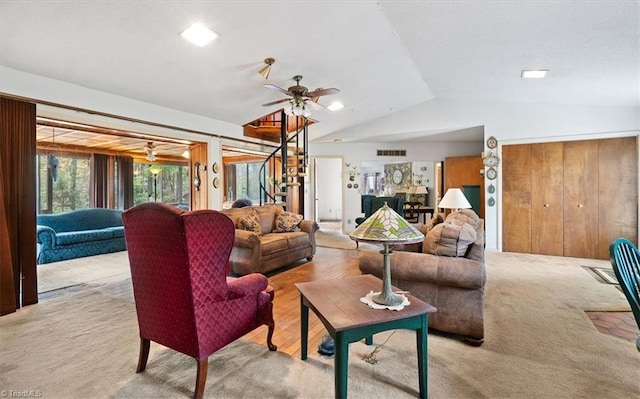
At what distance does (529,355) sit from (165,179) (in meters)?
10.5

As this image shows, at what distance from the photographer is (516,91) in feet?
16.1

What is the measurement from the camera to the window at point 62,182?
22.3 feet

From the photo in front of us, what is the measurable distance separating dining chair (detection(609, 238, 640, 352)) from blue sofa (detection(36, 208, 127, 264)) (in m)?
5.71

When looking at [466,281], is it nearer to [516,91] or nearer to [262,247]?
[262,247]

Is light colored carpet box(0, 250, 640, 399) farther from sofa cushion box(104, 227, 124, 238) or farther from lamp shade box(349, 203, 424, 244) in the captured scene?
sofa cushion box(104, 227, 124, 238)

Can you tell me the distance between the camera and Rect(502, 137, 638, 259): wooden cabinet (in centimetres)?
486

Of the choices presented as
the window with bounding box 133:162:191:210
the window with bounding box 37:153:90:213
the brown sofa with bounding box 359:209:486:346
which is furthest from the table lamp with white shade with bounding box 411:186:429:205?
the window with bounding box 37:153:90:213

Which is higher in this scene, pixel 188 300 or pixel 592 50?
pixel 592 50

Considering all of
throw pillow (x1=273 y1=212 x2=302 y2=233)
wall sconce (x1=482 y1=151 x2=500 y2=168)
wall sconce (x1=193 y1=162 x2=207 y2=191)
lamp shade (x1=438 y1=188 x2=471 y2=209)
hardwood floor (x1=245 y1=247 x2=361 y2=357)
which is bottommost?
hardwood floor (x1=245 y1=247 x2=361 y2=357)

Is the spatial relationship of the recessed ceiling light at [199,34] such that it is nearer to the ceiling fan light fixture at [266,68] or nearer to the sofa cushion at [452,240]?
the ceiling fan light fixture at [266,68]

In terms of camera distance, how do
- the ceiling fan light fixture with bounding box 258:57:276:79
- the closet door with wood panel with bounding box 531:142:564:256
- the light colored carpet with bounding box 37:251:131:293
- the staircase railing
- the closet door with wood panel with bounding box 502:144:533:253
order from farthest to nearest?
the staircase railing → the closet door with wood panel with bounding box 502:144:533:253 → the closet door with wood panel with bounding box 531:142:564:256 → the light colored carpet with bounding box 37:251:131:293 → the ceiling fan light fixture with bounding box 258:57:276:79

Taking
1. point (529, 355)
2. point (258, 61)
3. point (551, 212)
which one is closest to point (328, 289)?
point (529, 355)

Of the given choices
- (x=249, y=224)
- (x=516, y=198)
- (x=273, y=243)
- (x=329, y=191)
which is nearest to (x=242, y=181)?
(x=329, y=191)

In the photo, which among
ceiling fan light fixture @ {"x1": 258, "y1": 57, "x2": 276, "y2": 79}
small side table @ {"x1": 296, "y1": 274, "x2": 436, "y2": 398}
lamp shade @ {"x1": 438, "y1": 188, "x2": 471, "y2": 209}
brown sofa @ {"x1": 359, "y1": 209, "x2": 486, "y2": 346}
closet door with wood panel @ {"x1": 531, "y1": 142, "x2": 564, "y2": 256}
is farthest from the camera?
closet door with wood panel @ {"x1": 531, "y1": 142, "x2": 564, "y2": 256}
